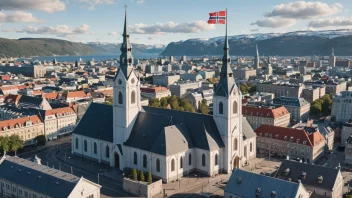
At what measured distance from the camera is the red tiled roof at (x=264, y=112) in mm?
130125

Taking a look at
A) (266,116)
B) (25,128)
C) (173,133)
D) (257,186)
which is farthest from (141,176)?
(266,116)

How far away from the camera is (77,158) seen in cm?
10038

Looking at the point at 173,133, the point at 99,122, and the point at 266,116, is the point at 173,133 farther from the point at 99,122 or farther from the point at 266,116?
the point at 266,116

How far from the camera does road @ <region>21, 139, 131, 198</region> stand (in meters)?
77.9

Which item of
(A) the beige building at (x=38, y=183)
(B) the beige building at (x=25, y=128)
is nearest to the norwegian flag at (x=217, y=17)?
(A) the beige building at (x=38, y=183)

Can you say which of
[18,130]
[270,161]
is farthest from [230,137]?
[18,130]

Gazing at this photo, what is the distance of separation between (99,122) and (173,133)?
79.6 ft

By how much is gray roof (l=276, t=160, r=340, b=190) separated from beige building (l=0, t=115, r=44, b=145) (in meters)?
75.8

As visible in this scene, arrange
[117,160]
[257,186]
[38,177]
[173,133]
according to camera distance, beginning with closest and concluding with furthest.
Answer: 1. [257,186]
2. [38,177]
3. [173,133]
4. [117,160]

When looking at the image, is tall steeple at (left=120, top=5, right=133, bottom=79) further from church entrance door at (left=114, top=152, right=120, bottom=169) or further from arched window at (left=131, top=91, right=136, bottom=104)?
church entrance door at (left=114, top=152, right=120, bottom=169)

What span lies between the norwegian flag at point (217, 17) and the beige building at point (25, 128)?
210ft

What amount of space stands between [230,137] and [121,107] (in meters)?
26.1

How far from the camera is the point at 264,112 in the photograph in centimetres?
13162

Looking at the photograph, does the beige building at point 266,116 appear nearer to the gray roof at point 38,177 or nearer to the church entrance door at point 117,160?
the church entrance door at point 117,160
